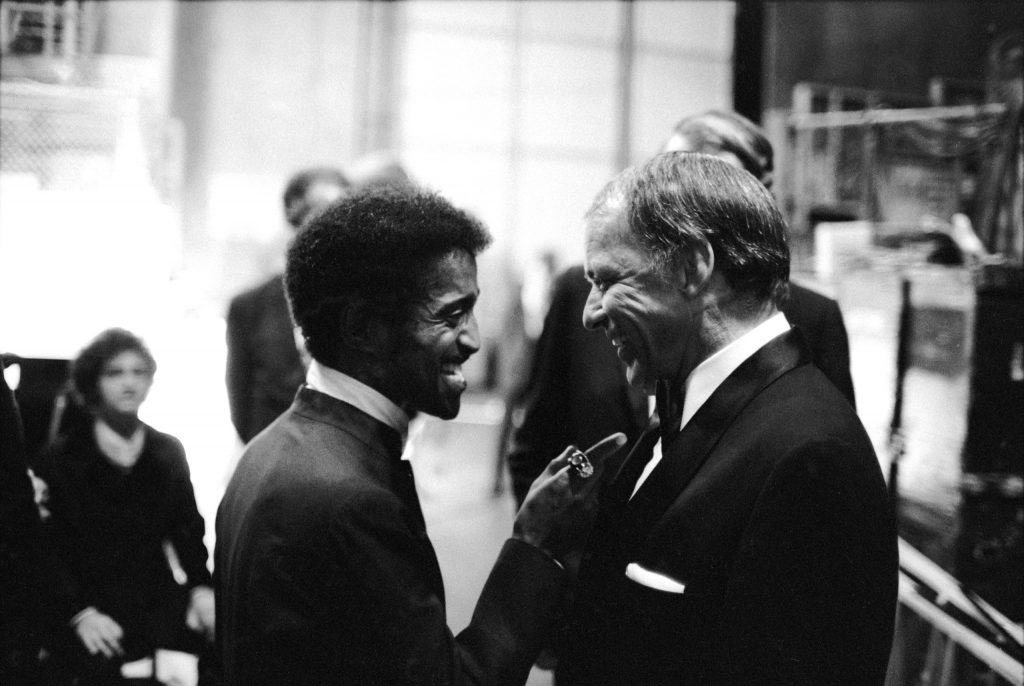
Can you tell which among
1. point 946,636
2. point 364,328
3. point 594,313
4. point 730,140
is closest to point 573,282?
point 730,140

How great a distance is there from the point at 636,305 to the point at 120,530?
960 mm

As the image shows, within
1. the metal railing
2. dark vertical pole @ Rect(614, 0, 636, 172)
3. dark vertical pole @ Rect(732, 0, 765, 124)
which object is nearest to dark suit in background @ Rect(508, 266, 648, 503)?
dark vertical pole @ Rect(614, 0, 636, 172)

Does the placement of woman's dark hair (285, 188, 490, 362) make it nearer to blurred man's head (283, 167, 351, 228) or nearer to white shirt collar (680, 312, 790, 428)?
white shirt collar (680, 312, 790, 428)

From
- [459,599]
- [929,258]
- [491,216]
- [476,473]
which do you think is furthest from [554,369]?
[491,216]

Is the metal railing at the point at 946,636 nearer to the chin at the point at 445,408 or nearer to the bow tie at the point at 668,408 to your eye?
the bow tie at the point at 668,408

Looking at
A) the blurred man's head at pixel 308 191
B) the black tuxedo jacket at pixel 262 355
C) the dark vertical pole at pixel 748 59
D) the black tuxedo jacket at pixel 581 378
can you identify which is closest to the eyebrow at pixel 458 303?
the black tuxedo jacket at pixel 581 378

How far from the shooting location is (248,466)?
1.28m

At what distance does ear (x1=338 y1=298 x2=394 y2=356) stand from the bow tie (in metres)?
0.38

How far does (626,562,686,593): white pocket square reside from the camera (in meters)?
1.14

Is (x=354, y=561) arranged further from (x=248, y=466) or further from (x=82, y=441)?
(x=82, y=441)

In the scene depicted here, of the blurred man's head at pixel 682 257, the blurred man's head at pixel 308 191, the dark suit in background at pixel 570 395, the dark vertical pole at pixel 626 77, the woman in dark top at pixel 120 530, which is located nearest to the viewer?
the blurred man's head at pixel 682 257

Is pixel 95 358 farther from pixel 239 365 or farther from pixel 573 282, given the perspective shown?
pixel 573 282

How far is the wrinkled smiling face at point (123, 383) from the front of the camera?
60.0 inches

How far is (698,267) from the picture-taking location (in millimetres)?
1187
